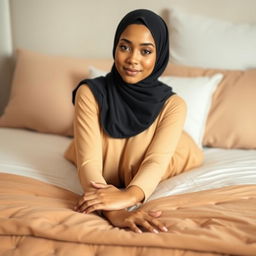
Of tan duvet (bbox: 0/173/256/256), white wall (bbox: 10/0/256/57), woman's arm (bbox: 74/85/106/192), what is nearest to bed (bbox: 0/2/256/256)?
tan duvet (bbox: 0/173/256/256)

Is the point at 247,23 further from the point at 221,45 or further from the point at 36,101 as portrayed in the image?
the point at 36,101

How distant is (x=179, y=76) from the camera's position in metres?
2.02

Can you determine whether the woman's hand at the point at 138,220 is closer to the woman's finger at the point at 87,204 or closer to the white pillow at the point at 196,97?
the woman's finger at the point at 87,204

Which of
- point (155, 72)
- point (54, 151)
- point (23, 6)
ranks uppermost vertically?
point (23, 6)

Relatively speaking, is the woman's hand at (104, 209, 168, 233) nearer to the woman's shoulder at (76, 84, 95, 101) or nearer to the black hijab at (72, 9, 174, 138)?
the black hijab at (72, 9, 174, 138)

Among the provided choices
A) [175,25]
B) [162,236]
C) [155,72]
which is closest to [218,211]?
[162,236]

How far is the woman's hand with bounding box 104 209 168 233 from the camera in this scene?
1.05 m

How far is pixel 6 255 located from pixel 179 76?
1.35 m

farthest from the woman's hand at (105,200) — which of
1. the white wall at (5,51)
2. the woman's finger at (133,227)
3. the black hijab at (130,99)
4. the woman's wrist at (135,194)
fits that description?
the white wall at (5,51)

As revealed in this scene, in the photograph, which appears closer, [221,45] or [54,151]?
[54,151]

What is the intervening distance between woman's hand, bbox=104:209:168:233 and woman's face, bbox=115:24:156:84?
1.62 ft

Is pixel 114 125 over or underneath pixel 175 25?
underneath

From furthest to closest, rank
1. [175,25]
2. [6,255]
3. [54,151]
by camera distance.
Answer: [175,25], [54,151], [6,255]

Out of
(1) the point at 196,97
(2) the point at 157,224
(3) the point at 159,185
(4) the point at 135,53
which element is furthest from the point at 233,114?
(2) the point at 157,224
